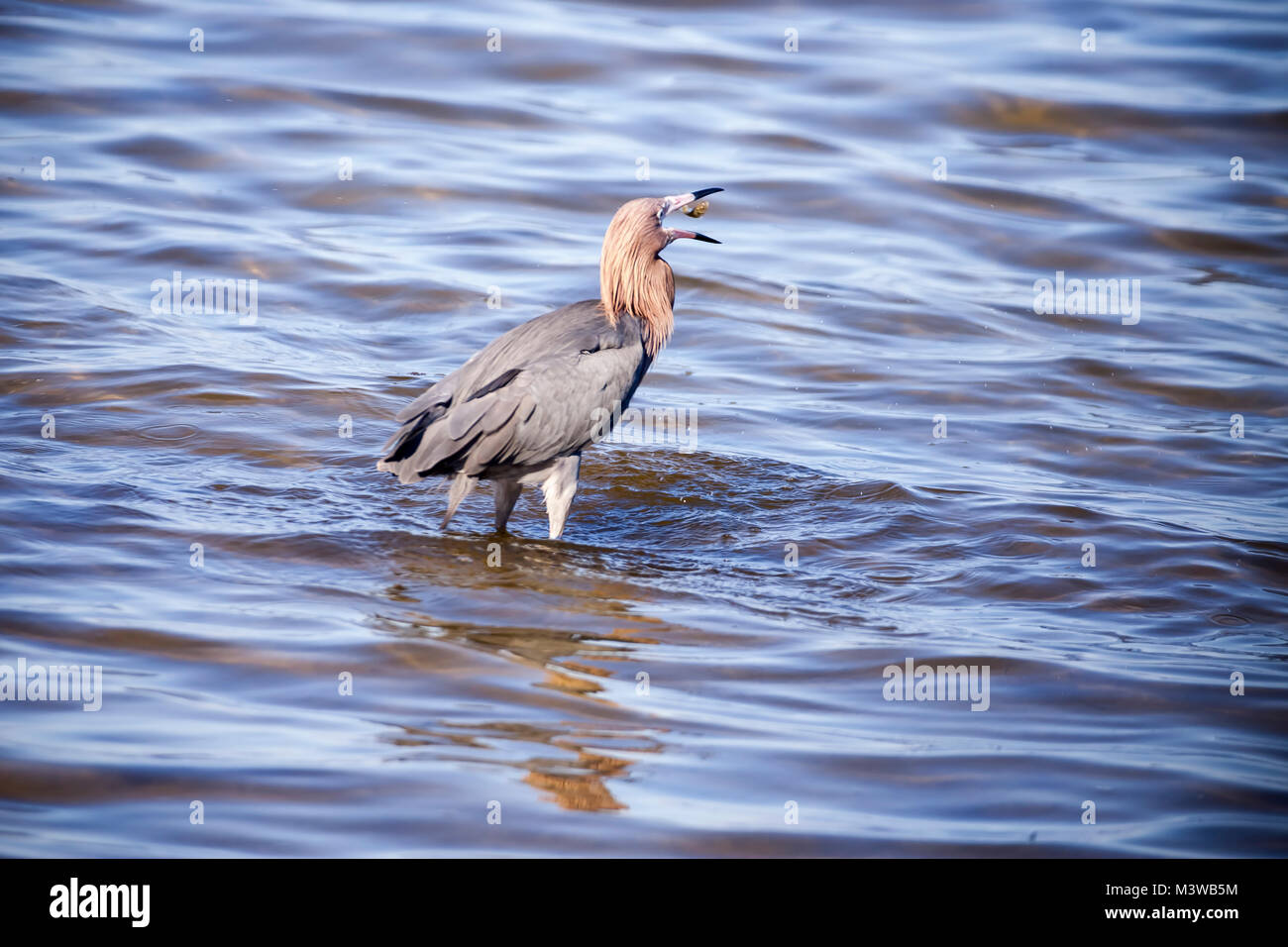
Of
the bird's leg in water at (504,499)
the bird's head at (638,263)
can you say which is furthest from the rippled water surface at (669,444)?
the bird's head at (638,263)

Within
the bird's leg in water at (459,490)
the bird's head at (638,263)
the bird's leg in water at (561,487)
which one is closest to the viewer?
the bird's leg in water at (459,490)

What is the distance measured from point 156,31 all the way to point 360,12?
9.00 ft

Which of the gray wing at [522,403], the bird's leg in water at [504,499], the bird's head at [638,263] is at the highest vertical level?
the bird's head at [638,263]

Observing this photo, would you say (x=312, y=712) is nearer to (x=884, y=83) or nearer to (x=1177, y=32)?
(x=884, y=83)

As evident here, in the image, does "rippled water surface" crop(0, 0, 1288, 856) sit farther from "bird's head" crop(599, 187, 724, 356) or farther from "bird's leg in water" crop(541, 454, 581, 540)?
"bird's head" crop(599, 187, 724, 356)

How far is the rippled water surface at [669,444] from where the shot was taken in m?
5.08

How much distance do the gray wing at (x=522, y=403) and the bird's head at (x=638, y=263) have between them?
0.73 feet

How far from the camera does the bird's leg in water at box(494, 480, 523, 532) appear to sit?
7.71 meters

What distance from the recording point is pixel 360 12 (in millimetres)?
18641

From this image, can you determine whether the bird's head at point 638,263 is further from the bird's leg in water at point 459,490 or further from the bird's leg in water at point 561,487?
the bird's leg in water at point 459,490

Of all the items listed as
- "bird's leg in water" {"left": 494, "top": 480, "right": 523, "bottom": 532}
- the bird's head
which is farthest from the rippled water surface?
the bird's head

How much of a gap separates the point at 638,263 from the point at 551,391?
1.13 meters

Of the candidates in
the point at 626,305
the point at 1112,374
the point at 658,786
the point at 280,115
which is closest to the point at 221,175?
the point at 280,115

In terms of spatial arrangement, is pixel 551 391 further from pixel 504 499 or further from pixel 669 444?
pixel 669 444
